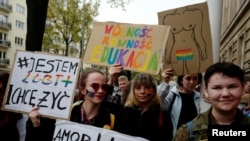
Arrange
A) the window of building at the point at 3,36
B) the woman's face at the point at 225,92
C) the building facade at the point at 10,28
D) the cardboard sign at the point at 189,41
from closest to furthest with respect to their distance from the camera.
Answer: the woman's face at the point at 225,92, the cardboard sign at the point at 189,41, the building facade at the point at 10,28, the window of building at the point at 3,36

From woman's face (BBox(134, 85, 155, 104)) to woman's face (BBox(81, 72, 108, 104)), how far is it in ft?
1.57

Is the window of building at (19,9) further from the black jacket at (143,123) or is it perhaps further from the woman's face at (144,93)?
the black jacket at (143,123)

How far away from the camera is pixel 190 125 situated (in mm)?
2066

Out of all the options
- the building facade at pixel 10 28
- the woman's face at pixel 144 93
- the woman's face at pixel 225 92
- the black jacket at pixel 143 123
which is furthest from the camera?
the building facade at pixel 10 28

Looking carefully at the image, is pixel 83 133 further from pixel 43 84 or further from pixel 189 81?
pixel 189 81

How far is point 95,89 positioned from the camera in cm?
279

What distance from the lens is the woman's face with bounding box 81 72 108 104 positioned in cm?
278

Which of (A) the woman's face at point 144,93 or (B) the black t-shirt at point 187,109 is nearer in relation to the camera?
(A) the woman's face at point 144,93

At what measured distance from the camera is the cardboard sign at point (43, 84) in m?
2.97

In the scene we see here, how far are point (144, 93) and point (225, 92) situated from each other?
128 centimetres

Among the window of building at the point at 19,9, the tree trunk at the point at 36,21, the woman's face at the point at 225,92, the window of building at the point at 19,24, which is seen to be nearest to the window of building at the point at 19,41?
the window of building at the point at 19,24

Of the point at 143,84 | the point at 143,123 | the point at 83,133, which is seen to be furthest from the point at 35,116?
the point at 143,84

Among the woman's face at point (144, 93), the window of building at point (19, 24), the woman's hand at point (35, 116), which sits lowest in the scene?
the woman's hand at point (35, 116)

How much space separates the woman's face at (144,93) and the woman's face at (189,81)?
65 centimetres
